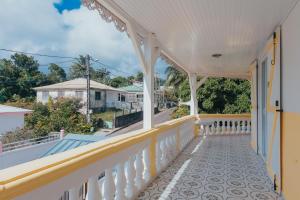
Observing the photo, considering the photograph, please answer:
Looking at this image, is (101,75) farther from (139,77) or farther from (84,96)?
(84,96)

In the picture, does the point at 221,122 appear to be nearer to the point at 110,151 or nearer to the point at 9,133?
the point at 110,151

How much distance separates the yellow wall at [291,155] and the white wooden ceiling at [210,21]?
4.00 feet

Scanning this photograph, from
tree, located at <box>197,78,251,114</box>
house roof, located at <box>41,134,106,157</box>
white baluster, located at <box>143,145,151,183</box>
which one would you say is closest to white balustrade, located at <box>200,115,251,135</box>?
tree, located at <box>197,78,251,114</box>

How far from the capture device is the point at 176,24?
11.3ft

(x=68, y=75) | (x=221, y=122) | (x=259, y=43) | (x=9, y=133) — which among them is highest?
(x=68, y=75)

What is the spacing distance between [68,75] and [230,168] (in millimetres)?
46521

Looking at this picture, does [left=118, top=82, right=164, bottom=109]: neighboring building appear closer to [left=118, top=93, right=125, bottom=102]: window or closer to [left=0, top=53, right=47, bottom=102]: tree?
[left=118, top=93, right=125, bottom=102]: window

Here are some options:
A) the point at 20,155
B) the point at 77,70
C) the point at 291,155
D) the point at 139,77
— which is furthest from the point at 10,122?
the point at 139,77

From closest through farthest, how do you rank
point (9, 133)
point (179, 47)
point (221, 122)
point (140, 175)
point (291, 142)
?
point (291, 142), point (140, 175), point (179, 47), point (221, 122), point (9, 133)

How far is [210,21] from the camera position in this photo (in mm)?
3291

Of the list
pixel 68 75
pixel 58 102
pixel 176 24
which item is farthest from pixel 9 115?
pixel 68 75

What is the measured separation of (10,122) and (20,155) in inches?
205

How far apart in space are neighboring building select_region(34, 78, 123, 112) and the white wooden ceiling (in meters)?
18.6

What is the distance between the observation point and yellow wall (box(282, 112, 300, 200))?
8.26 ft
